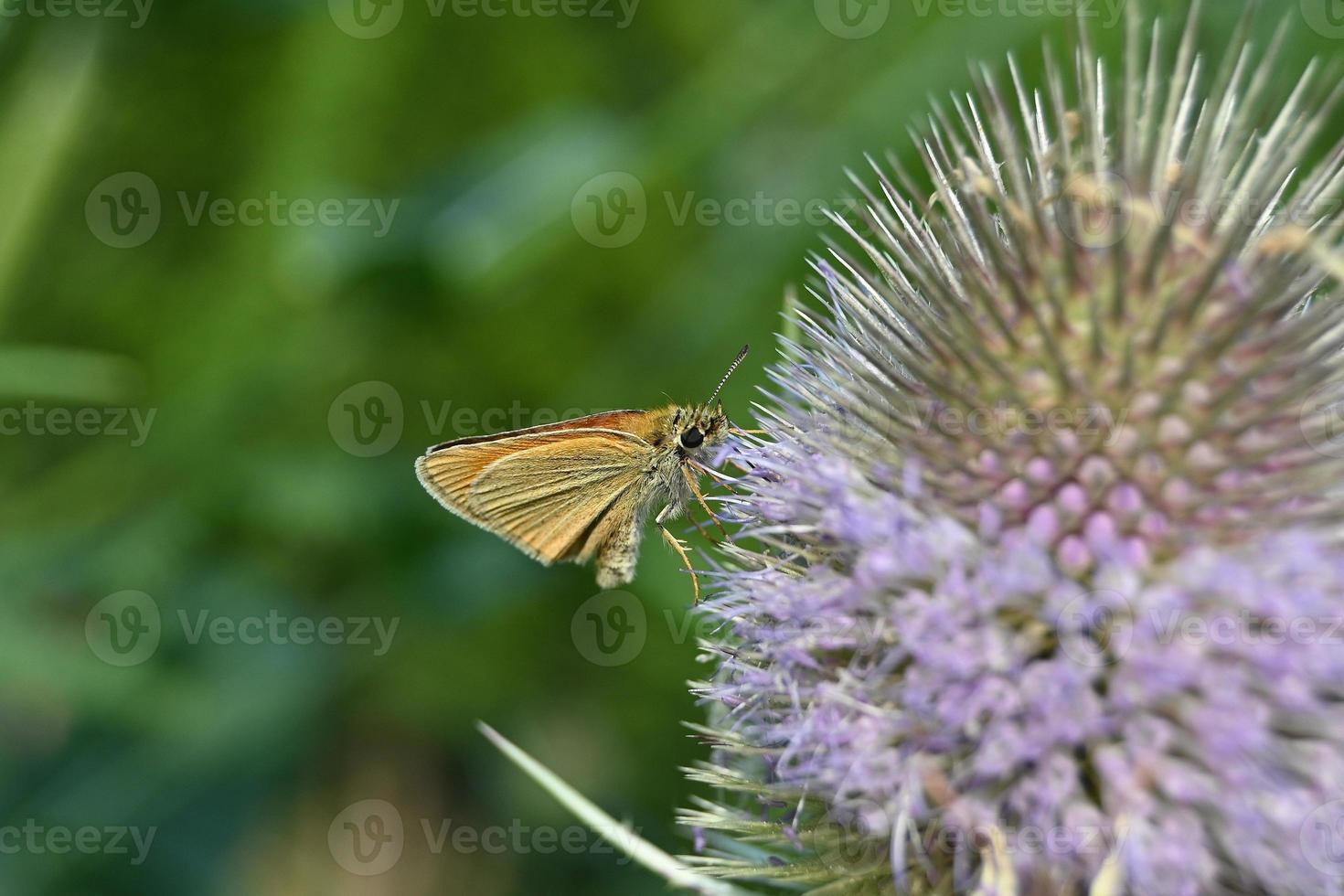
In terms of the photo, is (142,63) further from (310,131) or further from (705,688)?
(705,688)

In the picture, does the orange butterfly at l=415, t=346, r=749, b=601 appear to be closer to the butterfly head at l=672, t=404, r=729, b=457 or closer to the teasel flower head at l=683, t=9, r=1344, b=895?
the butterfly head at l=672, t=404, r=729, b=457

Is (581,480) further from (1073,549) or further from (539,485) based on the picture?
(1073,549)

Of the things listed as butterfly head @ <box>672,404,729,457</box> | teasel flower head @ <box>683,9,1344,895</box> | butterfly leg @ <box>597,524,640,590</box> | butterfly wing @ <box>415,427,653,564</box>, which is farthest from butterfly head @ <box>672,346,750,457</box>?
teasel flower head @ <box>683,9,1344,895</box>

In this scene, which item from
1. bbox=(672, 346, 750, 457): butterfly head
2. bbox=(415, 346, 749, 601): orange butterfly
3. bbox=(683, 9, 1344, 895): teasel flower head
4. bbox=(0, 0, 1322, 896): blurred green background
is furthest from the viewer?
bbox=(0, 0, 1322, 896): blurred green background

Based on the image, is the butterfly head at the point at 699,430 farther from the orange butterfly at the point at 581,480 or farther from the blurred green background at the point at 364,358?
the blurred green background at the point at 364,358

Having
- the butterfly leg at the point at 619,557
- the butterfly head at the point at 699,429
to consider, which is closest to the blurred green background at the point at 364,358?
the butterfly leg at the point at 619,557
